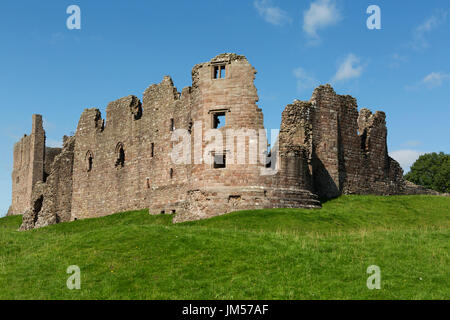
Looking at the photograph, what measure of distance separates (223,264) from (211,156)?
1362 cm

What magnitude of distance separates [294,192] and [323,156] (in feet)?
21.6

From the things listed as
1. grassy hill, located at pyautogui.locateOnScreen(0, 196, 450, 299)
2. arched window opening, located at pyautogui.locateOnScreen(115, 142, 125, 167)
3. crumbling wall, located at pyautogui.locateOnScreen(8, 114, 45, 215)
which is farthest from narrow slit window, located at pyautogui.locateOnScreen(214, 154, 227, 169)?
crumbling wall, located at pyautogui.locateOnScreen(8, 114, 45, 215)

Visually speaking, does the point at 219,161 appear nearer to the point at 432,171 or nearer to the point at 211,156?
the point at 211,156

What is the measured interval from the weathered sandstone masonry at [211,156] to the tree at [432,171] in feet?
74.5

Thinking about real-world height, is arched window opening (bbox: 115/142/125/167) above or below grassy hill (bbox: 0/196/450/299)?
above

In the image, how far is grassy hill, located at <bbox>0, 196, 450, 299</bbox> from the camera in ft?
50.5

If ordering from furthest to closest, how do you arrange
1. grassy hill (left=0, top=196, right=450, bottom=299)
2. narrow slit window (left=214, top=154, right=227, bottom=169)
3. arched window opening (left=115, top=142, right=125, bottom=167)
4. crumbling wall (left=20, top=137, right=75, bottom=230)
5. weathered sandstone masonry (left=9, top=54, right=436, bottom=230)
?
1. crumbling wall (left=20, top=137, right=75, bottom=230)
2. arched window opening (left=115, top=142, right=125, bottom=167)
3. narrow slit window (left=214, top=154, right=227, bottom=169)
4. weathered sandstone masonry (left=9, top=54, right=436, bottom=230)
5. grassy hill (left=0, top=196, right=450, bottom=299)

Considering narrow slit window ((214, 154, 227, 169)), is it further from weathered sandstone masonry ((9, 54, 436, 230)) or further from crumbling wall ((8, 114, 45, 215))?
crumbling wall ((8, 114, 45, 215))

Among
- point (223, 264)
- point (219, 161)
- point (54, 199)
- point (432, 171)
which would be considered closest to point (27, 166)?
point (54, 199)

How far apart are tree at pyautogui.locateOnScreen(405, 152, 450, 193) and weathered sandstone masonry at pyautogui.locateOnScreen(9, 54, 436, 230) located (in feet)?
74.5

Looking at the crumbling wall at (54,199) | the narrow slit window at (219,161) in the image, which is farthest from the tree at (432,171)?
the crumbling wall at (54,199)

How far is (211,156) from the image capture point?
30.6 metres
